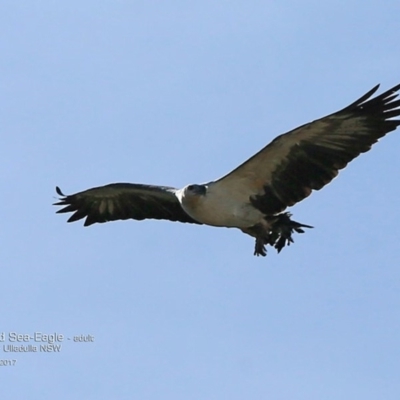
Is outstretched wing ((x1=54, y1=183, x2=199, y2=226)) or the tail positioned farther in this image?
outstretched wing ((x1=54, y1=183, x2=199, y2=226))

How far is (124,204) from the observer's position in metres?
22.3

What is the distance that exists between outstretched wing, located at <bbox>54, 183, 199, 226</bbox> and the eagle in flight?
1.31m

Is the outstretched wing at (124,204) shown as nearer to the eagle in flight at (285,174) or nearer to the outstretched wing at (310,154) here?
the eagle in flight at (285,174)

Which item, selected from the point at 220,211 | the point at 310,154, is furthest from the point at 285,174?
the point at 220,211

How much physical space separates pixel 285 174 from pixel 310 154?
515 millimetres

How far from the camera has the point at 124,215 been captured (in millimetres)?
22344

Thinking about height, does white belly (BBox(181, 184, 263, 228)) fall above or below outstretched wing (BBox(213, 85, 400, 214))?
below

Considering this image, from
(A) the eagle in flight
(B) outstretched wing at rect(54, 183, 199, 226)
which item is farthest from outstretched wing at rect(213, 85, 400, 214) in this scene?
(B) outstretched wing at rect(54, 183, 199, 226)

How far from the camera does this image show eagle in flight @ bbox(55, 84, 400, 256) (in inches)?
754

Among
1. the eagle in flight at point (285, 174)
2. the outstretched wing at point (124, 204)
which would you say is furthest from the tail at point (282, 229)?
the outstretched wing at point (124, 204)

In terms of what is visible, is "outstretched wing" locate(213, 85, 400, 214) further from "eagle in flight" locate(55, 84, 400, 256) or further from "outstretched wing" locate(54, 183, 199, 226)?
"outstretched wing" locate(54, 183, 199, 226)

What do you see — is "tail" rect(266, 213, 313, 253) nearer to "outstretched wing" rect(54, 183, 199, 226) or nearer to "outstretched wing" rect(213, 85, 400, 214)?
"outstretched wing" rect(213, 85, 400, 214)

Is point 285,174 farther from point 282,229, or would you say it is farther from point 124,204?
point 124,204

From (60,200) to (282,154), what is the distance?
5.08 meters
